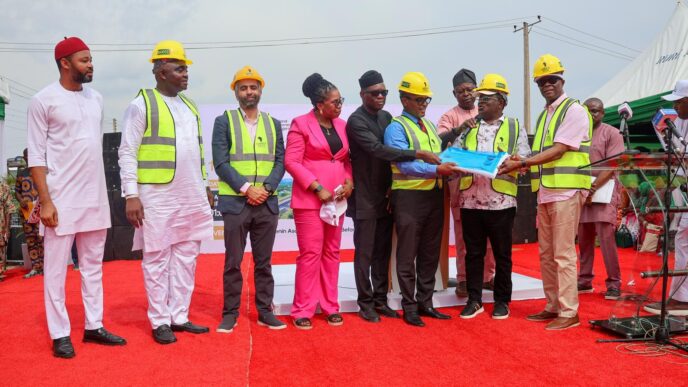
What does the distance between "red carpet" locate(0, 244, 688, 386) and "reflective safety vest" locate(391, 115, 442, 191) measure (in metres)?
1.07

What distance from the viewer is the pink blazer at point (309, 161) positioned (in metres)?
4.25

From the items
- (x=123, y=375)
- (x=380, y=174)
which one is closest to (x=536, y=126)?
(x=380, y=174)

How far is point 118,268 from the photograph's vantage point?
7844 millimetres

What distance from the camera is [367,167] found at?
4.48 m

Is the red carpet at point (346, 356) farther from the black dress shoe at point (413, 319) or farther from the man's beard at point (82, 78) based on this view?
the man's beard at point (82, 78)

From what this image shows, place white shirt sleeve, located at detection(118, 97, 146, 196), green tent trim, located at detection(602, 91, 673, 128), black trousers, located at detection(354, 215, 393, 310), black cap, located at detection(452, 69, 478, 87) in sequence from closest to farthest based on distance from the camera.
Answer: white shirt sleeve, located at detection(118, 97, 146, 196) < black trousers, located at detection(354, 215, 393, 310) < black cap, located at detection(452, 69, 478, 87) < green tent trim, located at detection(602, 91, 673, 128)

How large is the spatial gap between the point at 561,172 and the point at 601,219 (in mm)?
1607

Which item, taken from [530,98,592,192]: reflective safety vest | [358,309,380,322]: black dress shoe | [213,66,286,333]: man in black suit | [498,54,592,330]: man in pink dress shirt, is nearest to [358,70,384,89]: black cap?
[213,66,286,333]: man in black suit

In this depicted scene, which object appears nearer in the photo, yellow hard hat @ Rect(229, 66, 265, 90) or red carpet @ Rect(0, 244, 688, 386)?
red carpet @ Rect(0, 244, 688, 386)

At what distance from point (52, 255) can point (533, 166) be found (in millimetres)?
3425

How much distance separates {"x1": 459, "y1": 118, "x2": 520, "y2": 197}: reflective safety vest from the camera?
14.2 feet

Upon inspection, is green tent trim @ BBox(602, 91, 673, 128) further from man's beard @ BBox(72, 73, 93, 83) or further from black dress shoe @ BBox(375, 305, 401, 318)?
man's beard @ BBox(72, 73, 93, 83)

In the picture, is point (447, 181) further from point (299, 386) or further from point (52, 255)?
point (52, 255)

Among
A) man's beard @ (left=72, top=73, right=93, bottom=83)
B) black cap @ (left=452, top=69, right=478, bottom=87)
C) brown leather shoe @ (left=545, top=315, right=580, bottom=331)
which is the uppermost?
black cap @ (left=452, top=69, right=478, bottom=87)
